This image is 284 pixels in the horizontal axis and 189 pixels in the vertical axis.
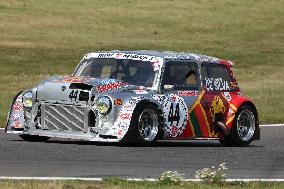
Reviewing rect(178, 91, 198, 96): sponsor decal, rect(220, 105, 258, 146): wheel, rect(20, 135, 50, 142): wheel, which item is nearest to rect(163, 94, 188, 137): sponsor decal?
rect(178, 91, 198, 96): sponsor decal

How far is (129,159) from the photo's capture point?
15828 millimetres

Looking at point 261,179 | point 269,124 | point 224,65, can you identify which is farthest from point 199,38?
point 261,179

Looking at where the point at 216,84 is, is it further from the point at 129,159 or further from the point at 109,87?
the point at 129,159

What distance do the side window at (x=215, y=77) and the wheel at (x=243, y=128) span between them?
1.64 feet

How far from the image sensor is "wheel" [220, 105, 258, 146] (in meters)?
19.4

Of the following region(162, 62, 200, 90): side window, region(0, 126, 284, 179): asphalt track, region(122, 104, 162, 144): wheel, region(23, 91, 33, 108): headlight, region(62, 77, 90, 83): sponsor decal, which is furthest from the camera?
region(162, 62, 200, 90): side window

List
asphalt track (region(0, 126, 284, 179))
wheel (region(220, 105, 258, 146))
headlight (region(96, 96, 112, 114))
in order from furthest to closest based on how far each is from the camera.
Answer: wheel (region(220, 105, 258, 146))
headlight (region(96, 96, 112, 114))
asphalt track (region(0, 126, 284, 179))

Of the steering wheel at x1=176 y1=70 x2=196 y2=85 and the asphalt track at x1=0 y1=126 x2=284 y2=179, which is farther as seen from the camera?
the steering wheel at x1=176 y1=70 x2=196 y2=85

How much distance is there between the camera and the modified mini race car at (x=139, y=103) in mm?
17672

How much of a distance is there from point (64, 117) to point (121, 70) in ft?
4.74

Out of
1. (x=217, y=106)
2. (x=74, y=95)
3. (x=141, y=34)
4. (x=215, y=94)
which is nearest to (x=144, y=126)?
(x=74, y=95)

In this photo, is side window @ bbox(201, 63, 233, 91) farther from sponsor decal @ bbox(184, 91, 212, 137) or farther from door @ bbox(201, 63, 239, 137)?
sponsor decal @ bbox(184, 91, 212, 137)

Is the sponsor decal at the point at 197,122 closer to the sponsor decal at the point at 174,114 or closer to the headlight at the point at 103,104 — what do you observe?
the sponsor decal at the point at 174,114

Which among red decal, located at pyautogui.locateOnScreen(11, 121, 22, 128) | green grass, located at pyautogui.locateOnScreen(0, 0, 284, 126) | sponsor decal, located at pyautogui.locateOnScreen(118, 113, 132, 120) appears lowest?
red decal, located at pyautogui.locateOnScreen(11, 121, 22, 128)
